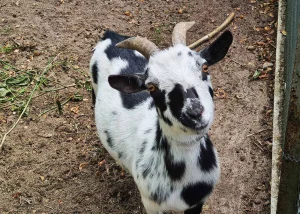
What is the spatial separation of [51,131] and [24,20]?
2.28 m

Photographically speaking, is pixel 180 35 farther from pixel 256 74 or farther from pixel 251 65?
pixel 251 65

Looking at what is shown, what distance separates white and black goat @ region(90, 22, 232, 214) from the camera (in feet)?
10.4

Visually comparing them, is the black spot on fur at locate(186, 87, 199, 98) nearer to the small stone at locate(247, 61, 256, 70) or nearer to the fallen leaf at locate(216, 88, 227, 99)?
the fallen leaf at locate(216, 88, 227, 99)

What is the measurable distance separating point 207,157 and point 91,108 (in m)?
2.46

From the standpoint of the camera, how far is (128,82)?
11.4 feet

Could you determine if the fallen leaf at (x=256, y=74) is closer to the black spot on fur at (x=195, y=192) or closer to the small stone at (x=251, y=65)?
the small stone at (x=251, y=65)

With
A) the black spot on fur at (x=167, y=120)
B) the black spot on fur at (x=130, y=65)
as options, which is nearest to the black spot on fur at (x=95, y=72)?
the black spot on fur at (x=130, y=65)

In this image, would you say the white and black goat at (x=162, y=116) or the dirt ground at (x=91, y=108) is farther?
the dirt ground at (x=91, y=108)

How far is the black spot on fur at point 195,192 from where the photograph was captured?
12.1 feet

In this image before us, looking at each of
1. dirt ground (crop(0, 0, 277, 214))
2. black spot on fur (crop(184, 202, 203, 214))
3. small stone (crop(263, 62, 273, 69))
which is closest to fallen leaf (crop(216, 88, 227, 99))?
dirt ground (crop(0, 0, 277, 214))

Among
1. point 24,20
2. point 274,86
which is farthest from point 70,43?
point 274,86

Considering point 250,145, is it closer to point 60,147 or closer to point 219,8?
point 60,147

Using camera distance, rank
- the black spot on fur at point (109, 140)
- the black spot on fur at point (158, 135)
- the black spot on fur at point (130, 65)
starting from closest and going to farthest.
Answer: the black spot on fur at point (158, 135)
the black spot on fur at point (130, 65)
the black spot on fur at point (109, 140)

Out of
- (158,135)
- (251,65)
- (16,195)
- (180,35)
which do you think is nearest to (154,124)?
(158,135)
